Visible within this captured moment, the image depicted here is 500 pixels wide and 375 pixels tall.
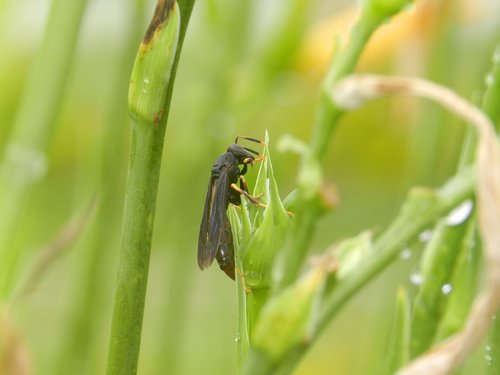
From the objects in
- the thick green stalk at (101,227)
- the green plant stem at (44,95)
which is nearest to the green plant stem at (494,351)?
the green plant stem at (44,95)

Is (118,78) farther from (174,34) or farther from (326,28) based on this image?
(174,34)

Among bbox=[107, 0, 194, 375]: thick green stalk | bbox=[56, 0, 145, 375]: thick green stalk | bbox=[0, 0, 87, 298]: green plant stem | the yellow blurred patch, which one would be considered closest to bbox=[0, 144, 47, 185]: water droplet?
bbox=[0, 0, 87, 298]: green plant stem

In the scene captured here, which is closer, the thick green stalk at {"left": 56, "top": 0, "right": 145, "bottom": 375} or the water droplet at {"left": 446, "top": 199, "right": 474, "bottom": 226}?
the water droplet at {"left": 446, "top": 199, "right": 474, "bottom": 226}

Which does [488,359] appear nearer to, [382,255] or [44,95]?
[382,255]

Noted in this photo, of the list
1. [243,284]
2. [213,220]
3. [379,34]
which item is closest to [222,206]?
[213,220]

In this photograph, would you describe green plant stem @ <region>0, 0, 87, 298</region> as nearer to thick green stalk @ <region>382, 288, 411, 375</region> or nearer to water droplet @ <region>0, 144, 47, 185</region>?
water droplet @ <region>0, 144, 47, 185</region>

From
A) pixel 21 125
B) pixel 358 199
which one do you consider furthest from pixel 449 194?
pixel 358 199
